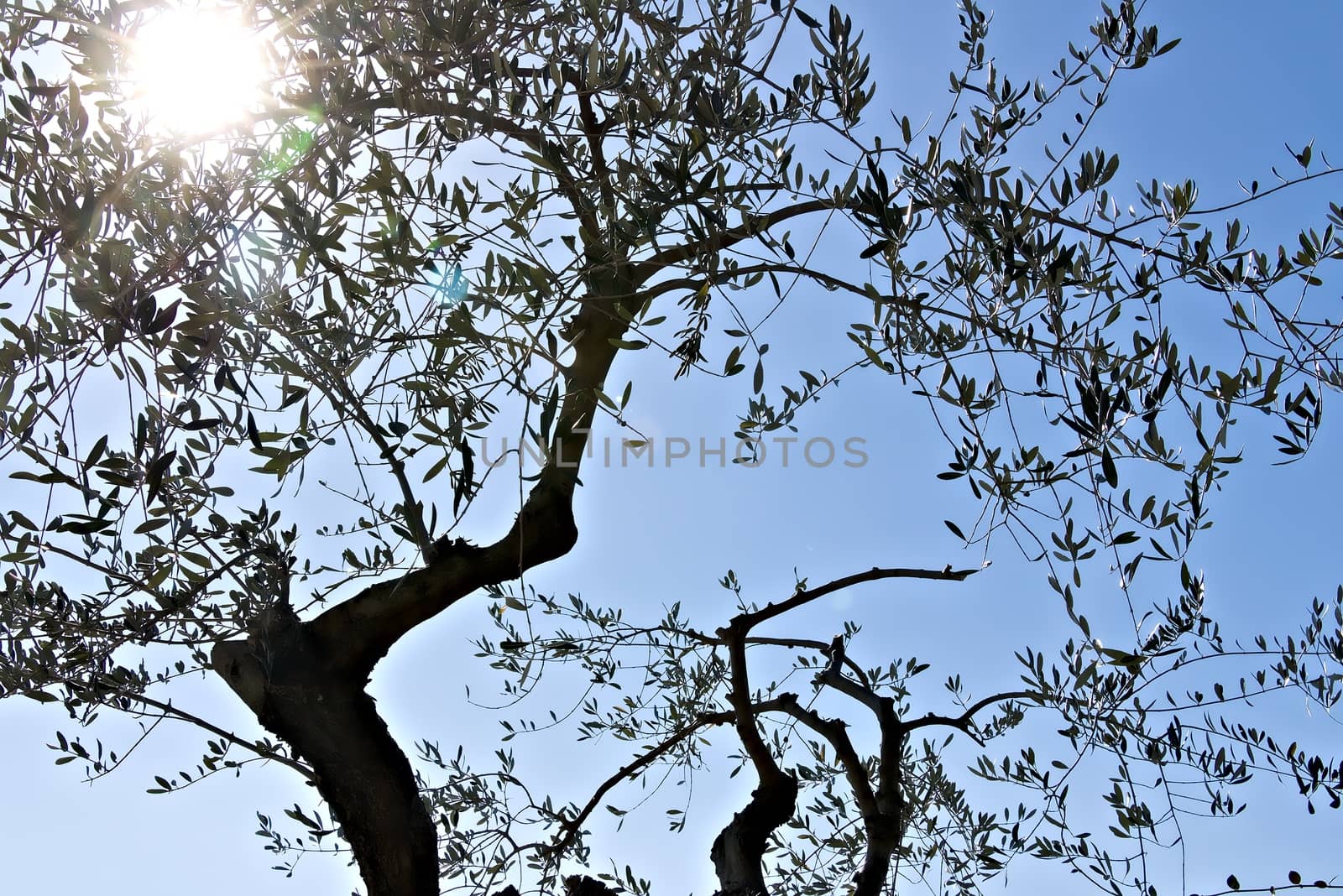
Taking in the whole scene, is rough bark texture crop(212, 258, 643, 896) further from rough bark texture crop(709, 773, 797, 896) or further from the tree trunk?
rough bark texture crop(709, 773, 797, 896)

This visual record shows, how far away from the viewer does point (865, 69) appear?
2.26 meters

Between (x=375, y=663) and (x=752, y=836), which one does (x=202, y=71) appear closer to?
(x=375, y=663)

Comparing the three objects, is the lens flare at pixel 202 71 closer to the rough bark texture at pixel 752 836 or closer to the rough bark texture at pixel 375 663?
the rough bark texture at pixel 375 663

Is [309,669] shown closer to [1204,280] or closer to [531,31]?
[531,31]

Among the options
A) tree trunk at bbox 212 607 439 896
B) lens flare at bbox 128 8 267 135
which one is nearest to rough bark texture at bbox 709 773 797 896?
tree trunk at bbox 212 607 439 896

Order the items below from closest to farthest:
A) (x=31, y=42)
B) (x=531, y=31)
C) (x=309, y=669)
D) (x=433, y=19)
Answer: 1. (x=433, y=19)
2. (x=531, y=31)
3. (x=31, y=42)
4. (x=309, y=669)

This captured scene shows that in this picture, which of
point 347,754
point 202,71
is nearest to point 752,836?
point 347,754

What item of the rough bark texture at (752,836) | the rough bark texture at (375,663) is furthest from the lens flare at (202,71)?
the rough bark texture at (752,836)

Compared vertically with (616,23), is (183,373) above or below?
below

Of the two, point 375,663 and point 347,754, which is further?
point 375,663

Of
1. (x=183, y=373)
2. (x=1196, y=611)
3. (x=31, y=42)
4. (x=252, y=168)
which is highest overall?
(x=31, y=42)

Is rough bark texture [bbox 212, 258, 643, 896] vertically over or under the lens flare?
under

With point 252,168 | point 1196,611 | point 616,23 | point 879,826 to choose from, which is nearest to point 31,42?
point 252,168

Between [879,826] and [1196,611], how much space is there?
184 centimetres
